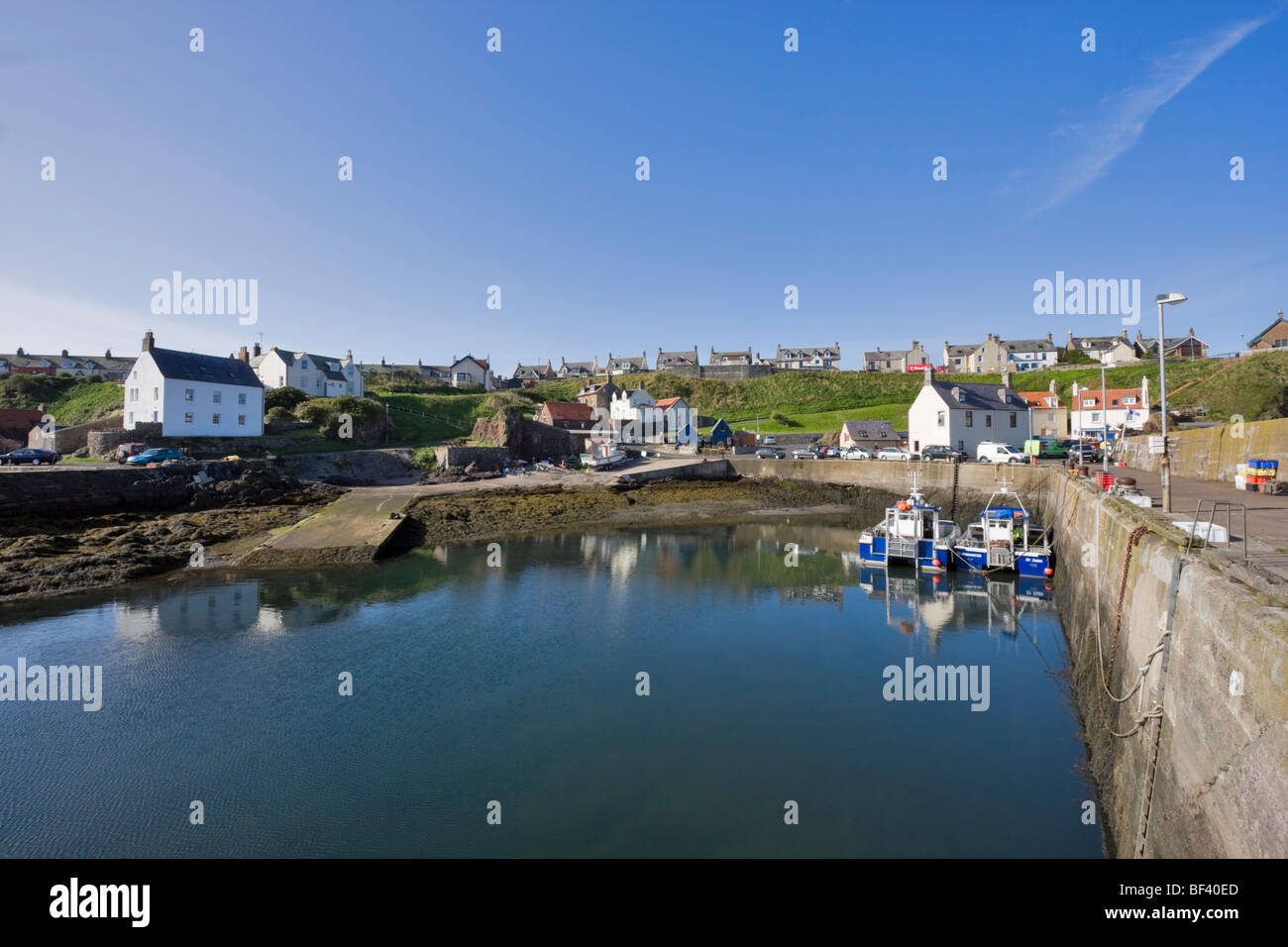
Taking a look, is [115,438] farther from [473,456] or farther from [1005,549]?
[1005,549]

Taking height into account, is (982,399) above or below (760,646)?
above

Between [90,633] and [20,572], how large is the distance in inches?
320

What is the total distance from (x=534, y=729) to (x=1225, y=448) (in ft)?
101

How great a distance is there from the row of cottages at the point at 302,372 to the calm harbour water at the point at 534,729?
4684 centimetres

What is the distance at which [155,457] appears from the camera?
35.8 metres

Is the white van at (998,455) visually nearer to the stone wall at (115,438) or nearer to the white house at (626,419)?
the white house at (626,419)

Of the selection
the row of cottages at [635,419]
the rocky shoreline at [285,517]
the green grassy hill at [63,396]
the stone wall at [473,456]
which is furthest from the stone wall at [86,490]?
the row of cottages at [635,419]

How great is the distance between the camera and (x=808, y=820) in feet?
31.3

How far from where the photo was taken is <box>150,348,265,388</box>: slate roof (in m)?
41.6

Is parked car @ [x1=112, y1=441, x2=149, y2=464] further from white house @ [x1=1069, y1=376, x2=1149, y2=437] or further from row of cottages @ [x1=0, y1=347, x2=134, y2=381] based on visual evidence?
white house @ [x1=1069, y1=376, x2=1149, y2=437]

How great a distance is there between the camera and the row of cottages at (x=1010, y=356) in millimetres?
94375
